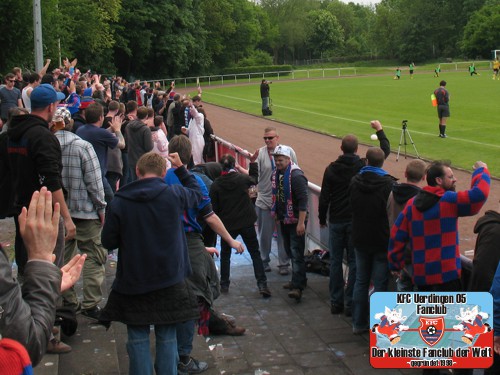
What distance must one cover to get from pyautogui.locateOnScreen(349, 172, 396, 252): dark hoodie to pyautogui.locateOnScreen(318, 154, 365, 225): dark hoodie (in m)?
0.67

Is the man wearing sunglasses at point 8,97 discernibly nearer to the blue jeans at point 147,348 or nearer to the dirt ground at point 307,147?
the dirt ground at point 307,147

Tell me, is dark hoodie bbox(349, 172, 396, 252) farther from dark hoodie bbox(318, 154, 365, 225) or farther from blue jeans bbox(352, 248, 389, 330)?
dark hoodie bbox(318, 154, 365, 225)

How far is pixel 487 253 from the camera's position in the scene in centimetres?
568

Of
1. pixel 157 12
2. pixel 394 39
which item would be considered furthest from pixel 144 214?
pixel 394 39

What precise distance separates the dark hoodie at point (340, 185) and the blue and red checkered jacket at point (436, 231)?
6.31ft

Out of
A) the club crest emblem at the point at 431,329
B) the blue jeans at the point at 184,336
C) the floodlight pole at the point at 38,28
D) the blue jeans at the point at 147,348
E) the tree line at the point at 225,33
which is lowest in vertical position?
the blue jeans at the point at 184,336

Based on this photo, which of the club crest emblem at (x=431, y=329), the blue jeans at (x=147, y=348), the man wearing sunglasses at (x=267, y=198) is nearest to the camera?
the club crest emblem at (x=431, y=329)

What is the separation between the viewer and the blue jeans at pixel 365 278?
746cm

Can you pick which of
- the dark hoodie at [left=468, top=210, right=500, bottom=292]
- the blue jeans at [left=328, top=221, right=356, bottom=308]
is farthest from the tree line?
the dark hoodie at [left=468, top=210, right=500, bottom=292]

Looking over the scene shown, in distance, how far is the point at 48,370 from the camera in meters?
5.82

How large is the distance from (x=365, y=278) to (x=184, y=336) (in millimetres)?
2257

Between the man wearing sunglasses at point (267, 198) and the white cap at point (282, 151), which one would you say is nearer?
the white cap at point (282, 151)

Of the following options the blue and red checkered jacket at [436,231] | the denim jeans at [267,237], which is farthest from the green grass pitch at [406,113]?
the blue and red checkered jacket at [436,231]

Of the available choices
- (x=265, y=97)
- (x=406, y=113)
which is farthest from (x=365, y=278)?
(x=265, y=97)
